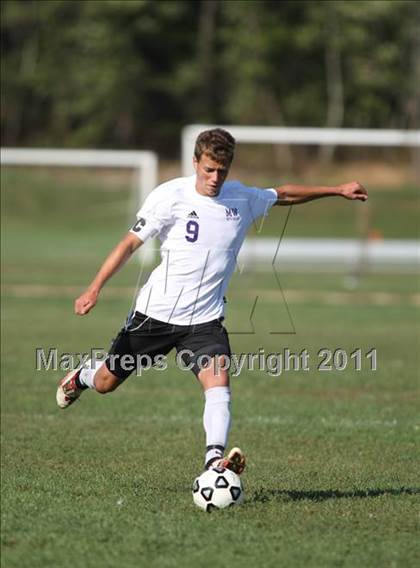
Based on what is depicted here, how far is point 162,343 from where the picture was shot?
7617 mm

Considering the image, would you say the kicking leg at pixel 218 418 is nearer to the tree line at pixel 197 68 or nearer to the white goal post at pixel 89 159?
the white goal post at pixel 89 159

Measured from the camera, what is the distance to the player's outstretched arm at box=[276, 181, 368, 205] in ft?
25.4

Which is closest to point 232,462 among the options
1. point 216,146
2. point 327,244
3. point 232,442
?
point 216,146

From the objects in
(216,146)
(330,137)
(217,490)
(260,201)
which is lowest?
(217,490)

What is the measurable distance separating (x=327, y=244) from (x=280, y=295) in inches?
211

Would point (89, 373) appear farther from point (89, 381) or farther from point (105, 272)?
point (105, 272)

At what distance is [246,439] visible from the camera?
32.6 feet

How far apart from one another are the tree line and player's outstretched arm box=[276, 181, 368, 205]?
42.7m

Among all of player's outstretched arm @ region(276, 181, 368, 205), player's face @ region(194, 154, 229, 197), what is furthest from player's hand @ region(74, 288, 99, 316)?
player's outstretched arm @ region(276, 181, 368, 205)

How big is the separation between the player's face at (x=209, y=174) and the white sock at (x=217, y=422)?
1197mm

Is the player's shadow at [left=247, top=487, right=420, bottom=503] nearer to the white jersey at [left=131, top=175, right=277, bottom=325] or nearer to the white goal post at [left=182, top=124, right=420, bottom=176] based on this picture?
the white jersey at [left=131, top=175, right=277, bottom=325]

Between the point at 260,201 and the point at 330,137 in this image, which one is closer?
the point at 260,201

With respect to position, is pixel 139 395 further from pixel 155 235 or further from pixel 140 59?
pixel 140 59

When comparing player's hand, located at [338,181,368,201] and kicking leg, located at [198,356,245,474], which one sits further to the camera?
player's hand, located at [338,181,368,201]
